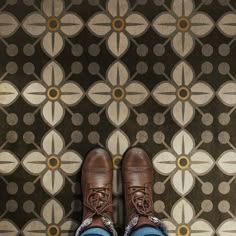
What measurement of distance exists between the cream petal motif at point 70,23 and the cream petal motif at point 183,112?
37cm

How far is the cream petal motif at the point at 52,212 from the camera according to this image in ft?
4.23

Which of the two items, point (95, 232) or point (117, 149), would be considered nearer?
point (95, 232)

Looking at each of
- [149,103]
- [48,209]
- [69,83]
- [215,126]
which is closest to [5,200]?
[48,209]

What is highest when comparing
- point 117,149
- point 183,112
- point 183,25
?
point 183,25

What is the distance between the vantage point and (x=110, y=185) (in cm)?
128

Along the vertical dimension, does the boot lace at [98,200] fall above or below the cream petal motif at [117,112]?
below

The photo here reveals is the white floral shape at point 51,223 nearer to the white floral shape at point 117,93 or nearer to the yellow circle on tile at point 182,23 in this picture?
the white floral shape at point 117,93

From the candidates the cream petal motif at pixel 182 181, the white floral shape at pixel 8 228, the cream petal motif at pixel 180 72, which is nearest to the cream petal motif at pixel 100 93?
the cream petal motif at pixel 180 72

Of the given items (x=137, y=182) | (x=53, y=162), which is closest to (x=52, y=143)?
(x=53, y=162)

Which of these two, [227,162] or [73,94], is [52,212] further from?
[227,162]

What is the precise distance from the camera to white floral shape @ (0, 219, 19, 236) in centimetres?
129

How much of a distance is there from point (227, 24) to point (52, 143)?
0.63 metres

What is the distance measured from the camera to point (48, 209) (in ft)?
4.23

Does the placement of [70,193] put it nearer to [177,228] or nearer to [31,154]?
[31,154]
